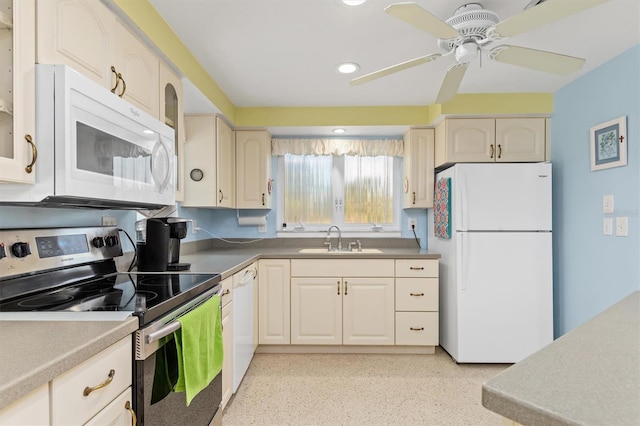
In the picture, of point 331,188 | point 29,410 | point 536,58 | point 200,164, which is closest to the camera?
point 29,410

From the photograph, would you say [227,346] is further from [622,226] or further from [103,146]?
[622,226]

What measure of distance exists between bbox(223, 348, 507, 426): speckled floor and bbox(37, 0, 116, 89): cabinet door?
1.91m

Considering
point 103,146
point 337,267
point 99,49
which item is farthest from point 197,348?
point 337,267

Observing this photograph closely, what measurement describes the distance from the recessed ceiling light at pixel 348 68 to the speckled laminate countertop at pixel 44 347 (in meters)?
1.96

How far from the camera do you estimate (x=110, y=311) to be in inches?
43.8

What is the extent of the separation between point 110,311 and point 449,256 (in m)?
2.47

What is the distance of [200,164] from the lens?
9.22 ft

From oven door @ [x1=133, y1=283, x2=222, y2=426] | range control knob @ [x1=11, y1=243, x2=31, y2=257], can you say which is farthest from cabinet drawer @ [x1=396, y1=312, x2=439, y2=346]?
range control knob @ [x1=11, y1=243, x2=31, y2=257]

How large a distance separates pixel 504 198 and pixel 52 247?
2873 millimetres

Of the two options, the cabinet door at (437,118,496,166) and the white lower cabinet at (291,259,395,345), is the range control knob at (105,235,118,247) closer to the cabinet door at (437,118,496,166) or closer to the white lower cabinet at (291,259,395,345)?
the white lower cabinet at (291,259,395,345)

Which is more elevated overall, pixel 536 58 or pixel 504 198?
pixel 536 58

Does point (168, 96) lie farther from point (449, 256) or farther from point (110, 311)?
point (449, 256)

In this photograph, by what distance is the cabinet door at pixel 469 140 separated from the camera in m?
2.89

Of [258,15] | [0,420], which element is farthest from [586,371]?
[258,15]
